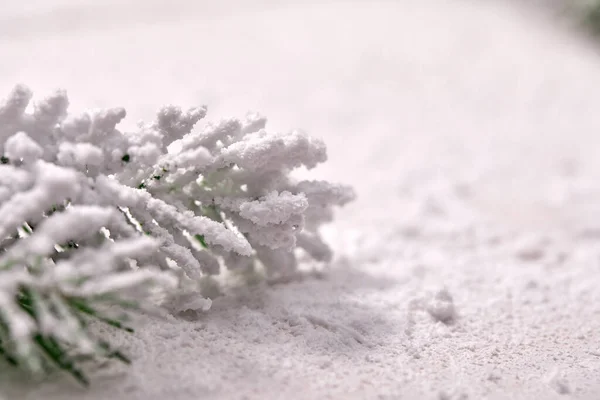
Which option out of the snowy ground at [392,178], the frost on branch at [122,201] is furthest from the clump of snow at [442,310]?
the frost on branch at [122,201]

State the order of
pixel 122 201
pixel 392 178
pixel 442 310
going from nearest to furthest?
pixel 122 201
pixel 442 310
pixel 392 178

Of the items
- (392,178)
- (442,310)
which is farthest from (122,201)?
(392,178)

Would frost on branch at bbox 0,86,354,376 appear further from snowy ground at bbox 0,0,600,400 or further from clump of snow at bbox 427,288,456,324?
clump of snow at bbox 427,288,456,324

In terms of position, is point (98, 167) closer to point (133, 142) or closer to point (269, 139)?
point (133, 142)

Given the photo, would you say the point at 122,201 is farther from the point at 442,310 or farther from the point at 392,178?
the point at 392,178

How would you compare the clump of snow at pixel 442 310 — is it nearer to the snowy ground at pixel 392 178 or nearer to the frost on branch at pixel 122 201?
the snowy ground at pixel 392 178

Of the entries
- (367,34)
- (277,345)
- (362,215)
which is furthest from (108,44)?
(277,345)
